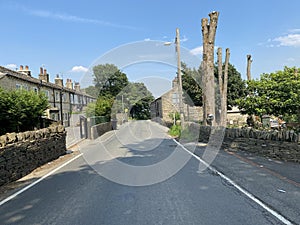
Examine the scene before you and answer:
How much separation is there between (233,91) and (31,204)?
3783 centimetres

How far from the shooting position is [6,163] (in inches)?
322

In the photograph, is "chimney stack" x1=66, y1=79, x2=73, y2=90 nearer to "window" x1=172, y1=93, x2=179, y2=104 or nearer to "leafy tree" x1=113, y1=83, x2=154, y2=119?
"leafy tree" x1=113, y1=83, x2=154, y2=119

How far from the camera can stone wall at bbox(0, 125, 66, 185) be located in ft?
26.8

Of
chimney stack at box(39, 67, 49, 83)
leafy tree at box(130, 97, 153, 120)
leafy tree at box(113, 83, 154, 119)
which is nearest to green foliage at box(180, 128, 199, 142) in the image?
chimney stack at box(39, 67, 49, 83)

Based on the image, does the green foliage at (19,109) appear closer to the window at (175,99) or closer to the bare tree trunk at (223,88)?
the bare tree trunk at (223,88)

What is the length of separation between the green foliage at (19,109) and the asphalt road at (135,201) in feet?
18.5

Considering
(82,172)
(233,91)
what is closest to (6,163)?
(82,172)

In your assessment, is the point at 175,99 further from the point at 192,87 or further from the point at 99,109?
the point at 99,109

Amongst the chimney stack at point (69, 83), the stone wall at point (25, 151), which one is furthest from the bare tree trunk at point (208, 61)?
the chimney stack at point (69, 83)

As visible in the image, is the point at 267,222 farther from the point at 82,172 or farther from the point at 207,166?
the point at 82,172

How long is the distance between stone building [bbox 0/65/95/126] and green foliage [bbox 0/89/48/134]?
164 inches

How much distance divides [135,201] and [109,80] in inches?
2972

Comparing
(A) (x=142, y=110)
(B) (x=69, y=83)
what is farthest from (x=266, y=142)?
(A) (x=142, y=110)

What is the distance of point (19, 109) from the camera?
519 inches
